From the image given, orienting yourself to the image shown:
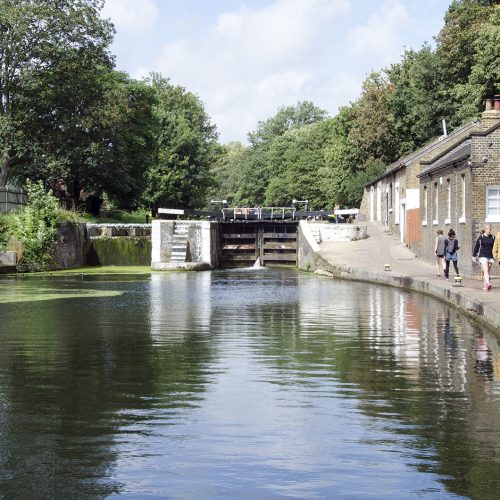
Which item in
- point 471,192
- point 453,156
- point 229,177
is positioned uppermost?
point 229,177

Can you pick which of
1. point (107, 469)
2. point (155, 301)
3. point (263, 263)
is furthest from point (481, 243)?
point (263, 263)

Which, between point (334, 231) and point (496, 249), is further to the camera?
point (334, 231)

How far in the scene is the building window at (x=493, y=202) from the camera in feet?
112

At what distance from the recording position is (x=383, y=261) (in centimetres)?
4350

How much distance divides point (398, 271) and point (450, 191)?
414 cm

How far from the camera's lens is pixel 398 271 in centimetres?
3653

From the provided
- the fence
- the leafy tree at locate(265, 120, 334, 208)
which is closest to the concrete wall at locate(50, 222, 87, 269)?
the fence

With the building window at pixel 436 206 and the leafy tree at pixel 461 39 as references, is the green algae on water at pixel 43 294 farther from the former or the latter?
the leafy tree at pixel 461 39

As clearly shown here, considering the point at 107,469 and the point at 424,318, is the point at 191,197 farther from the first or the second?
the point at 107,469

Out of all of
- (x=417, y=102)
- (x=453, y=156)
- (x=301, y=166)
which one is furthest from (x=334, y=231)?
(x=301, y=166)

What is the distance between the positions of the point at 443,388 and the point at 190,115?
9987 centimetres

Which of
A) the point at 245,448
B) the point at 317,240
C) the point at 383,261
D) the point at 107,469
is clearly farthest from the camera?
the point at 317,240

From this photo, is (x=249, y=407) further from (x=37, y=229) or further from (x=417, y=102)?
(x=417, y=102)

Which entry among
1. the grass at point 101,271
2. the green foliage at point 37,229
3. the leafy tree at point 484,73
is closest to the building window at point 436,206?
the leafy tree at point 484,73
